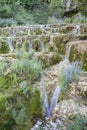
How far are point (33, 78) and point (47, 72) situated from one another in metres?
0.50

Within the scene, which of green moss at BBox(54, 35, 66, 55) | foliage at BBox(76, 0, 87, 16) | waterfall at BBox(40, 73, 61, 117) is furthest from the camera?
green moss at BBox(54, 35, 66, 55)

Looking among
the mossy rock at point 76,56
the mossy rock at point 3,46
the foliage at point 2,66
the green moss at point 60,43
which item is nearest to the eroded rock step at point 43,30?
the mossy rock at point 3,46

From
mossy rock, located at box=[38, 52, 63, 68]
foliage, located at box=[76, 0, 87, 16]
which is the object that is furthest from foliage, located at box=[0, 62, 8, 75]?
foliage, located at box=[76, 0, 87, 16]

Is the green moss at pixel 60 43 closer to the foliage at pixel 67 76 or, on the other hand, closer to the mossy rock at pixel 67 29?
the mossy rock at pixel 67 29

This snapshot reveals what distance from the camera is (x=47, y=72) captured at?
6285mm

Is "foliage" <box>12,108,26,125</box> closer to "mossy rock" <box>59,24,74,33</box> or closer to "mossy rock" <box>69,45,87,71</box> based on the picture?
"mossy rock" <box>69,45,87,71</box>

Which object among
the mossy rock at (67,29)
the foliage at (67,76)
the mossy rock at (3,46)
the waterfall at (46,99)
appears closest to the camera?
the waterfall at (46,99)

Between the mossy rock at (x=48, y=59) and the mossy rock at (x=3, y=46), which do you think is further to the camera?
the mossy rock at (x=3, y=46)

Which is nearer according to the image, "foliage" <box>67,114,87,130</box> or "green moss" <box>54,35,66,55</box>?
"foliage" <box>67,114,87,130</box>

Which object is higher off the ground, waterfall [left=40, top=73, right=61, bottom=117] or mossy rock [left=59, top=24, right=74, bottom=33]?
mossy rock [left=59, top=24, right=74, bottom=33]

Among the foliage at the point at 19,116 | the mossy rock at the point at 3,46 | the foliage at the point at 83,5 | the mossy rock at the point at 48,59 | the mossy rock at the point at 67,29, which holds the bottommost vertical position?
the foliage at the point at 19,116

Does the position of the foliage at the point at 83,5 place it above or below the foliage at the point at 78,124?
above

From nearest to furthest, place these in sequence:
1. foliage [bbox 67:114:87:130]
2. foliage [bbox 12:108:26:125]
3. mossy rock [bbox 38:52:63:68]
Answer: foliage [bbox 67:114:87:130] → foliage [bbox 12:108:26:125] → mossy rock [bbox 38:52:63:68]

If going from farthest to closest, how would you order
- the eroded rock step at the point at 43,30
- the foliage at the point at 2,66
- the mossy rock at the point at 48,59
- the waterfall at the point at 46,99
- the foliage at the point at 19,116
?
the eroded rock step at the point at 43,30, the mossy rock at the point at 48,59, the foliage at the point at 2,66, the waterfall at the point at 46,99, the foliage at the point at 19,116
